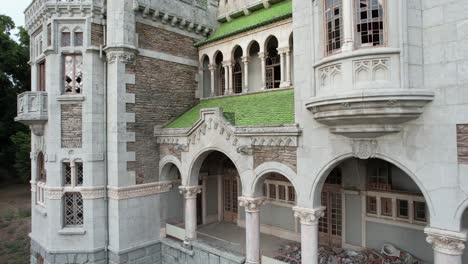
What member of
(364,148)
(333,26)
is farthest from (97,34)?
(364,148)

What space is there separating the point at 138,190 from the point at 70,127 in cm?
391

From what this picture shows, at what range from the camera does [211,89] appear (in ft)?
55.8

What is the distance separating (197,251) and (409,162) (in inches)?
356

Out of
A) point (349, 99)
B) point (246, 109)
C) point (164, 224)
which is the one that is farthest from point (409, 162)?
point (164, 224)

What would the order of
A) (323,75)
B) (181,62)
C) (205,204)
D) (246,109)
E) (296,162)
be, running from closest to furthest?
1. (323,75)
2. (296,162)
3. (246,109)
4. (181,62)
5. (205,204)

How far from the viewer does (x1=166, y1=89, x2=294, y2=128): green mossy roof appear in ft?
35.6

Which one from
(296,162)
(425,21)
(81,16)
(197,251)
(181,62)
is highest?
(81,16)

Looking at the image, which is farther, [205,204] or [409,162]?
[205,204]

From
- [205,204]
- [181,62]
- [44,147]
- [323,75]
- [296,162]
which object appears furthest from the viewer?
[205,204]

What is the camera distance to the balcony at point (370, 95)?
722 centimetres

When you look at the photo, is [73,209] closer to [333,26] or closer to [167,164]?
[167,164]

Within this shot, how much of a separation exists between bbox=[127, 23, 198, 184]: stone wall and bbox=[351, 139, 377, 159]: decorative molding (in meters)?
9.28

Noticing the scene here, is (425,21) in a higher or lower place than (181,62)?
lower

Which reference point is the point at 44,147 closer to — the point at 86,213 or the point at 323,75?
the point at 86,213
